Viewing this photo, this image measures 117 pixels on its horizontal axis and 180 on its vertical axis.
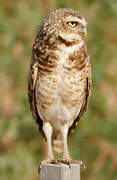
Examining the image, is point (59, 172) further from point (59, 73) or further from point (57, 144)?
point (57, 144)

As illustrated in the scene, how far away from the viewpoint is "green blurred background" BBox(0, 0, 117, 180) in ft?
25.0

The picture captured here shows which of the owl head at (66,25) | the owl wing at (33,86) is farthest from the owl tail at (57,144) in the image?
the owl head at (66,25)

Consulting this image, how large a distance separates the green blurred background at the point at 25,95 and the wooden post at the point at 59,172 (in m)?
4.22

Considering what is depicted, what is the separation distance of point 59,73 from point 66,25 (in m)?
0.38

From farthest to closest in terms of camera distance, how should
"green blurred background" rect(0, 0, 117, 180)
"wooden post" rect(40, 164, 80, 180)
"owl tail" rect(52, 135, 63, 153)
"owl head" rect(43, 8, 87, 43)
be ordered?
"green blurred background" rect(0, 0, 117, 180)
"owl tail" rect(52, 135, 63, 153)
"owl head" rect(43, 8, 87, 43)
"wooden post" rect(40, 164, 80, 180)

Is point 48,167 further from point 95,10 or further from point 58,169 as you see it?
point 95,10

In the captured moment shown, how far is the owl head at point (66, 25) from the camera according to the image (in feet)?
12.8

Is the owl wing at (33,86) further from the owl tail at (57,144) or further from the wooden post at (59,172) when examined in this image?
the wooden post at (59,172)

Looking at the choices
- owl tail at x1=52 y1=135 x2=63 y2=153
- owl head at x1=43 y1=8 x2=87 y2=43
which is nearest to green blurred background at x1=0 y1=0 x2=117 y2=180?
owl tail at x1=52 y1=135 x2=63 y2=153

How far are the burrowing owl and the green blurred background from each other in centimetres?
310

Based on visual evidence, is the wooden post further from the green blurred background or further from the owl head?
the green blurred background

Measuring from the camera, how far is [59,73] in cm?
406

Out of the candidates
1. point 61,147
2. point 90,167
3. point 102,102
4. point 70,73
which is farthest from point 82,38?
point 90,167

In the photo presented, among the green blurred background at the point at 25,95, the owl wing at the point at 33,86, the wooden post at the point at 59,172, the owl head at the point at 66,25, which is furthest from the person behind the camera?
the green blurred background at the point at 25,95
